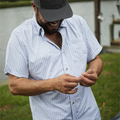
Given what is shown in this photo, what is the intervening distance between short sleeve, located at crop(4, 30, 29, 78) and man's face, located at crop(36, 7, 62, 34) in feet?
0.71

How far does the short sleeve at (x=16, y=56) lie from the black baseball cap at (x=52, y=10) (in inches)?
10.6

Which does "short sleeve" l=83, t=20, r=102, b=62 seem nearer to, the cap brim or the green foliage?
the cap brim

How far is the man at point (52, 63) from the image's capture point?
1.63 m

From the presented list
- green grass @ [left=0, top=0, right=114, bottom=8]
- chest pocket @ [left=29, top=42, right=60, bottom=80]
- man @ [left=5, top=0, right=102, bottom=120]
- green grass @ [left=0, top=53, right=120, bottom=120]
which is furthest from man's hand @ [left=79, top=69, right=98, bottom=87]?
green grass @ [left=0, top=0, right=114, bottom=8]

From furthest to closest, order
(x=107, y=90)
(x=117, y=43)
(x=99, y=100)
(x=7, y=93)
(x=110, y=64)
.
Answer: (x=110, y=64)
(x=117, y=43)
(x=7, y=93)
(x=107, y=90)
(x=99, y=100)

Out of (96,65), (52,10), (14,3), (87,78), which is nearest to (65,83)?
(87,78)

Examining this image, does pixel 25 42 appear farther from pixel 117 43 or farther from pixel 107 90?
pixel 117 43

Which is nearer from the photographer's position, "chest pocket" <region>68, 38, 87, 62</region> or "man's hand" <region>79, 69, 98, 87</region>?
"man's hand" <region>79, 69, 98, 87</region>

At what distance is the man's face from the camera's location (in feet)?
5.62

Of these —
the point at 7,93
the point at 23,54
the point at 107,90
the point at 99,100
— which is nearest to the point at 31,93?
the point at 23,54

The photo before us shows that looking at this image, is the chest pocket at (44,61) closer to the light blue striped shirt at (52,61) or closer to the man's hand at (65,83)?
the light blue striped shirt at (52,61)

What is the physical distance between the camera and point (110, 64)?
6156 millimetres

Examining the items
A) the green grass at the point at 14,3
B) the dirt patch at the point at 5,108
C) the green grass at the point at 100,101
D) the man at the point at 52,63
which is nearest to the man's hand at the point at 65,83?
the man at the point at 52,63

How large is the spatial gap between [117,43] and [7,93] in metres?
2.99
